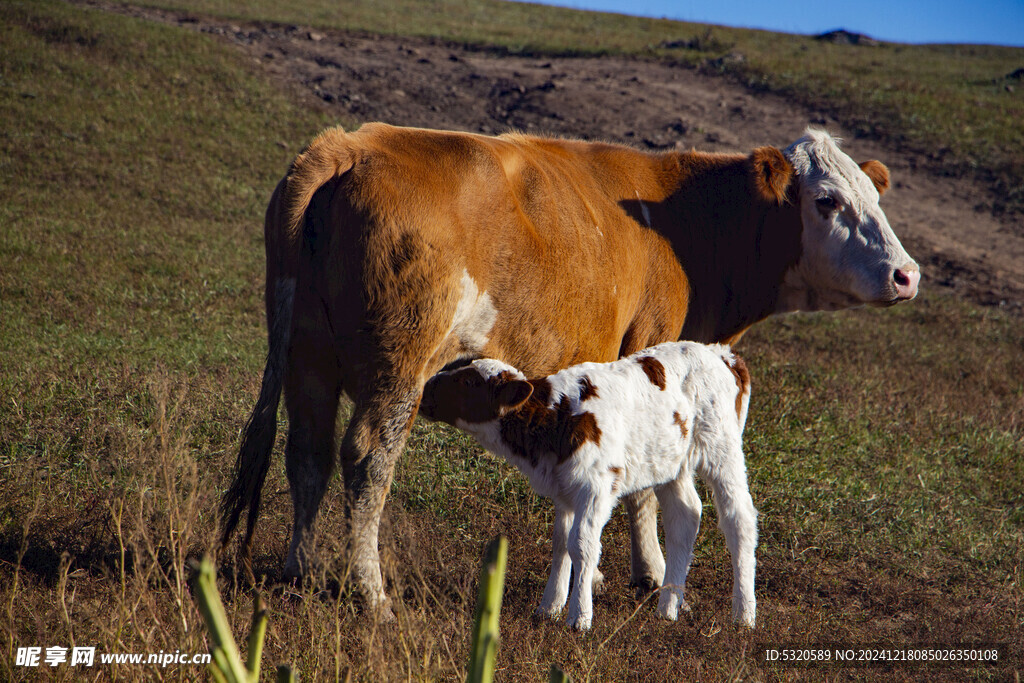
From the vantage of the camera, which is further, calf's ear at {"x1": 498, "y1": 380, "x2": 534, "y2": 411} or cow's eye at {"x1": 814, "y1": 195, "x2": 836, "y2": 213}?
cow's eye at {"x1": 814, "y1": 195, "x2": 836, "y2": 213}

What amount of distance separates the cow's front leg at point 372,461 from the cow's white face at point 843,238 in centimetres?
302

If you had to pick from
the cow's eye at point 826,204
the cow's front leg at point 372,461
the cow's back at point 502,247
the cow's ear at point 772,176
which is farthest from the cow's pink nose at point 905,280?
the cow's front leg at point 372,461

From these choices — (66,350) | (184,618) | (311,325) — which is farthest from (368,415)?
(66,350)

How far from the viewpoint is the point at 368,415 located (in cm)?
370

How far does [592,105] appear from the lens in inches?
747

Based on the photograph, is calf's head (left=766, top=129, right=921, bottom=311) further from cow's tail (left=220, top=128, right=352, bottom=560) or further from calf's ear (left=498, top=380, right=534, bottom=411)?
cow's tail (left=220, top=128, right=352, bottom=560)

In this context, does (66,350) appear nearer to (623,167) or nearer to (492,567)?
(623,167)

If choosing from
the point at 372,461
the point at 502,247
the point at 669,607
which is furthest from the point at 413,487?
the point at 502,247

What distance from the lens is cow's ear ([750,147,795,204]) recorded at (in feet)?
17.8

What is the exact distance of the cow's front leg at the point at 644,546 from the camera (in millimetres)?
4633

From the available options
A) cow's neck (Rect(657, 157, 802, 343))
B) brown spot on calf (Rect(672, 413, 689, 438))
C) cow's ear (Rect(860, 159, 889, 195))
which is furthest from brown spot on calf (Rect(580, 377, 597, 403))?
cow's ear (Rect(860, 159, 889, 195))

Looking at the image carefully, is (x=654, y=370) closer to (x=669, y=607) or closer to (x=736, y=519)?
(x=736, y=519)

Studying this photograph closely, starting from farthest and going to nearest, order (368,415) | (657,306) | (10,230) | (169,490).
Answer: (10,230) → (657,306) → (368,415) → (169,490)

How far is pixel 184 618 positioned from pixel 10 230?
8.95 m
